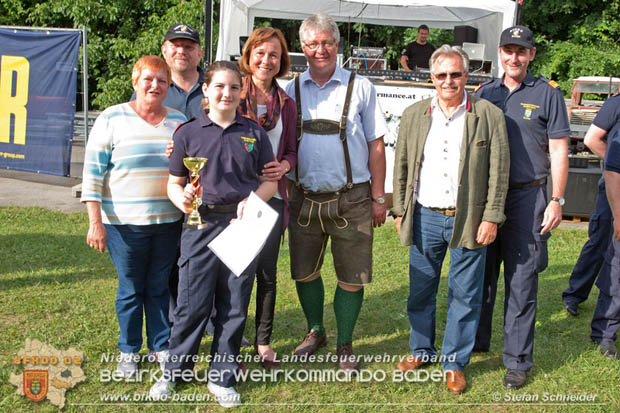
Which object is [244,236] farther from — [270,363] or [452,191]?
[452,191]

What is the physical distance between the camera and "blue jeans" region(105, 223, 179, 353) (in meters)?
3.38

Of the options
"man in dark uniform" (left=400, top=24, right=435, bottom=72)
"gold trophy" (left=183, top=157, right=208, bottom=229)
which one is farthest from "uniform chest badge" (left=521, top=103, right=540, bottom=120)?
"man in dark uniform" (left=400, top=24, right=435, bottom=72)

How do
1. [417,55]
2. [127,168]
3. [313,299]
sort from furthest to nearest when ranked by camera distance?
[417,55]
[313,299]
[127,168]

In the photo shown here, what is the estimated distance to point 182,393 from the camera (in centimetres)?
337

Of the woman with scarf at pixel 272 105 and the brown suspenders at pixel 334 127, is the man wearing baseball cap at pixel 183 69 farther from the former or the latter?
the brown suspenders at pixel 334 127

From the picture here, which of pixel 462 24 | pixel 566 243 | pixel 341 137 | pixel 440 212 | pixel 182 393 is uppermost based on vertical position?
pixel 462 24

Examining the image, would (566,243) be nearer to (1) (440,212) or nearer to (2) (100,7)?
(1) (440,212)

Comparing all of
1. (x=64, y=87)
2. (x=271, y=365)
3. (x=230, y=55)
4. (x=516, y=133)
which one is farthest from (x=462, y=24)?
(x=271, y=365)

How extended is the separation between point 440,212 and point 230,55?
668cm

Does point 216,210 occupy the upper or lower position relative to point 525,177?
lower

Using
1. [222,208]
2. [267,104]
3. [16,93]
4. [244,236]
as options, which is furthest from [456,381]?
[16,93]

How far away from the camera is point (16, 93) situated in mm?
8594

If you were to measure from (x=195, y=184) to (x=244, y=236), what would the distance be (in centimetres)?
37

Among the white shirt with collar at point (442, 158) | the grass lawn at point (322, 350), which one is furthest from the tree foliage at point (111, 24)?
the white shirt with collar at point (442, 158)
